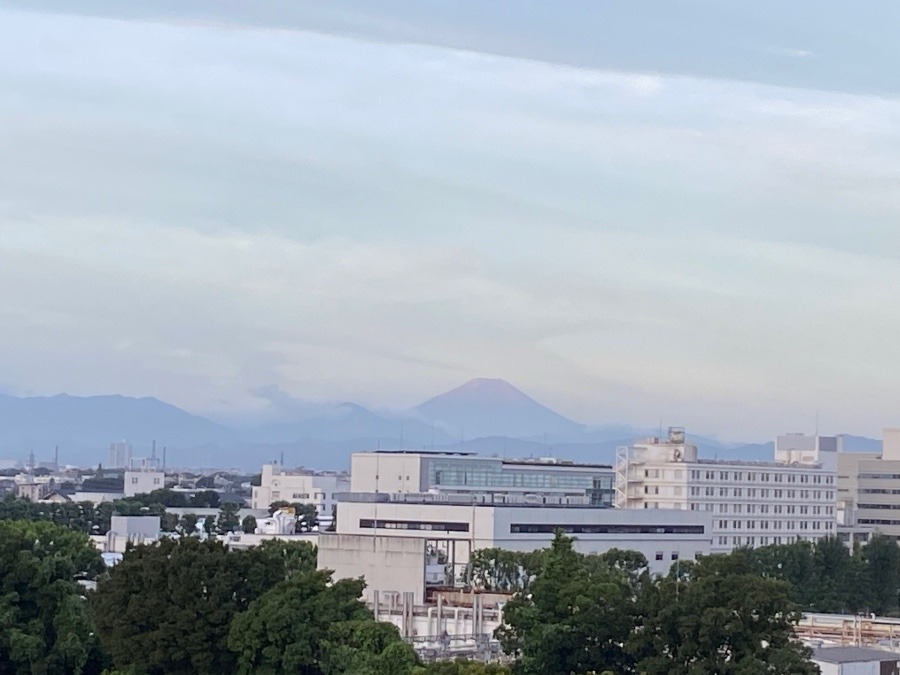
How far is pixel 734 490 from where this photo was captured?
104 m

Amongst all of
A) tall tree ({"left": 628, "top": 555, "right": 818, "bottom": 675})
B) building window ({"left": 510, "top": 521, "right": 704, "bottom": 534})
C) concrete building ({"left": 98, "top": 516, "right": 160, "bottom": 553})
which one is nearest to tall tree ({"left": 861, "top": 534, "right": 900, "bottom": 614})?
building window ({"left": 510, "top": 521, "right": 704, "bottom": 534})

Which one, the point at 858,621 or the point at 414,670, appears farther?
the point at 858,621

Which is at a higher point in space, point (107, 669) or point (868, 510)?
point (868, 510)

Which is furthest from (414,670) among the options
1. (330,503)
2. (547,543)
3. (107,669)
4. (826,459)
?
(330,503)

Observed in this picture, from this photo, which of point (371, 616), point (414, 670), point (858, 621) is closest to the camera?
point (414, 670)

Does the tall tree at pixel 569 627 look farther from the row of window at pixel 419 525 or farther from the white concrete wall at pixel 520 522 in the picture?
the row of window at pixel 419 525

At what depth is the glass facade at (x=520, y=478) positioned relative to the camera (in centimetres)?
11012

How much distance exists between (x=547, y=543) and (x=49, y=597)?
142ft

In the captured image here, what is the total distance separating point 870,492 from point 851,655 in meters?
80.9

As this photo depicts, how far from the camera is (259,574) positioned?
3947cm

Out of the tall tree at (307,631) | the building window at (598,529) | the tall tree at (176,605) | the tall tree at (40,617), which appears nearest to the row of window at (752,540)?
the building window at (598,529)

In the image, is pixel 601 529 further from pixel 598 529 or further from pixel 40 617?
pixel 40 617

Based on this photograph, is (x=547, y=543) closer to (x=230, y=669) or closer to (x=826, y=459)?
(x=826, y=459)

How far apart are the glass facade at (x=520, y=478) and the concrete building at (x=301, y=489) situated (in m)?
39.8
